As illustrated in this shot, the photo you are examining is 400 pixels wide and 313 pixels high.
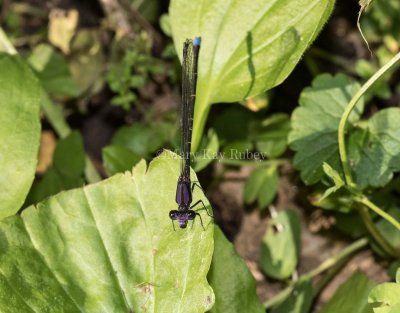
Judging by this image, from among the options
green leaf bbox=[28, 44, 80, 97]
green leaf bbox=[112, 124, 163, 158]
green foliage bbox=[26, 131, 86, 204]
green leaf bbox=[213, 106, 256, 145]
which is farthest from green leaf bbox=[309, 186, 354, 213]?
green leaf bbox=[28, 44, 80, 97]

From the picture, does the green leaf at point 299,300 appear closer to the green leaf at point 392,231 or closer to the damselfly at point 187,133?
the green leaf at point 392,231

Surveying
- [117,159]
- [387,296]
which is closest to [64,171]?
[117,159]

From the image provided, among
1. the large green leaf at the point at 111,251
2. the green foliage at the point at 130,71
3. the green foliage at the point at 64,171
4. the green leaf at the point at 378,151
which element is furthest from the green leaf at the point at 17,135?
the green leaf at the point at 378,151

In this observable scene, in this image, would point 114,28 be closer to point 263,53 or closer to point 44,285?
point 263,53

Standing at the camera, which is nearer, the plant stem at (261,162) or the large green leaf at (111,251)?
the large green leaf at (111,251)

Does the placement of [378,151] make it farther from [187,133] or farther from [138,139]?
[138,139]
